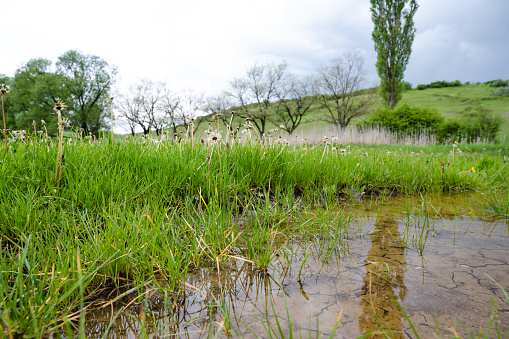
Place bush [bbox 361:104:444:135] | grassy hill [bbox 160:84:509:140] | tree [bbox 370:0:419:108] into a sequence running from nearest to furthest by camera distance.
Answer: bush [bbox 361:104:444:135], tree [bbox 370:0:419:108], grassy hill [bbox 160:84:509:140]

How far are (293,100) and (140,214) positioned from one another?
41.1 m

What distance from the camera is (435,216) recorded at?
2496 mm

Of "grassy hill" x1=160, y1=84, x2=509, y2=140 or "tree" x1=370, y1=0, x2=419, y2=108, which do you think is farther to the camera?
"grassy hill" x1=160, y1=84, x2=509, y2=140

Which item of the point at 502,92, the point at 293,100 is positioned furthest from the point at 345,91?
the point at 502,92

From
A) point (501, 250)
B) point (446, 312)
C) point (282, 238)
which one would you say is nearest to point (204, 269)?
A: point (282, 238)

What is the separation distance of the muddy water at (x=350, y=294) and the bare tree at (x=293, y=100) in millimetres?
37527

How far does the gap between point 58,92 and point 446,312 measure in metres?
46.3

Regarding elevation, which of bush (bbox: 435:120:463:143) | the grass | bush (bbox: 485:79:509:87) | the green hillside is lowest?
bush (bbox: 435:120:463:143)

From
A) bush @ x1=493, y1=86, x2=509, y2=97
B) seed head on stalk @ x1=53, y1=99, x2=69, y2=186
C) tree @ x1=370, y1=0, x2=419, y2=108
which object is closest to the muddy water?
seed head on stalk @ x1=53, y1=99, x2=69, y2=186

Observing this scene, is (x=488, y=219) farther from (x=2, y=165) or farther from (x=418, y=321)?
(x=2, y=165)

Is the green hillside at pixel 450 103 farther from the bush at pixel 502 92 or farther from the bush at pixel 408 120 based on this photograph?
the bush at pixel 408 120

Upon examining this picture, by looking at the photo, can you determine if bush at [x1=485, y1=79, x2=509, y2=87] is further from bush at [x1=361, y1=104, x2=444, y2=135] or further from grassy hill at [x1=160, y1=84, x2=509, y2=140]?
bush at [x1=361, y1=104, x2=444, y2=135]

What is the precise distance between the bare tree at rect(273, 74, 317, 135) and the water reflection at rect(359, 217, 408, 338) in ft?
123

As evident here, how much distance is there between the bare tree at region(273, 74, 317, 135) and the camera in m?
39.1
